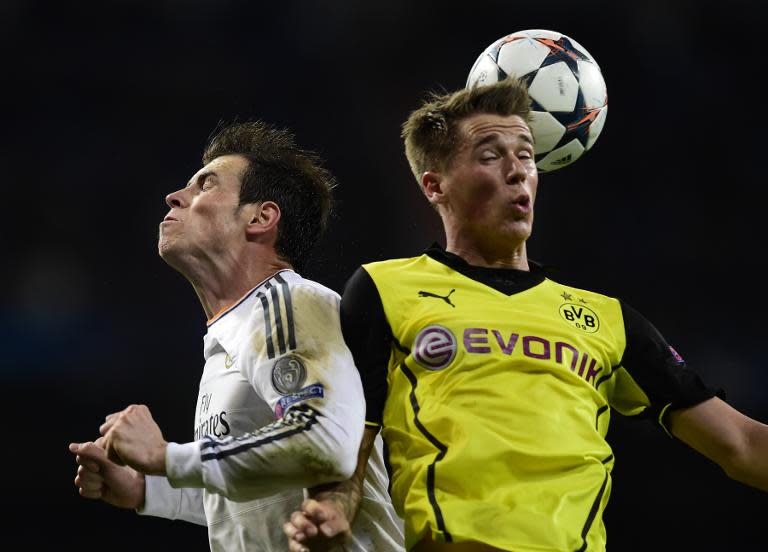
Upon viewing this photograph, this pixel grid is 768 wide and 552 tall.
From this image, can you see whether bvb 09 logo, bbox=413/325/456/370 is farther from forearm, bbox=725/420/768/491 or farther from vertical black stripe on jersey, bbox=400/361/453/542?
forearm, bbox=725/420/768/491

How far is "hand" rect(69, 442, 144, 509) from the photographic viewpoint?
267cm

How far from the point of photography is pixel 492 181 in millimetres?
2742

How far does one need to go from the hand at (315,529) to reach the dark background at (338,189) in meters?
3.44

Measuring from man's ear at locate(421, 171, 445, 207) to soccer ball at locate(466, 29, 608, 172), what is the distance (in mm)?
432

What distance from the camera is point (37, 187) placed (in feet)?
20.6

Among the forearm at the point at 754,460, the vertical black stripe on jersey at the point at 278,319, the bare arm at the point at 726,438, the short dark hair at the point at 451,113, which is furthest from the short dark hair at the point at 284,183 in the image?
the forearm at the point at 754,460

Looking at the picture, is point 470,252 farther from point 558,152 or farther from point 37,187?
point 37,187

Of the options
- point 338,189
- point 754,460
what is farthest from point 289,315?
point 338,189

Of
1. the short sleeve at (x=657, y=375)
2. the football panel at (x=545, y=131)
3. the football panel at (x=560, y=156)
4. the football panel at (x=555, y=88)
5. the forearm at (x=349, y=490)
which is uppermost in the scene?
the football panel at (x=555, y=88)

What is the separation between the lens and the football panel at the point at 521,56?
338 centimetres

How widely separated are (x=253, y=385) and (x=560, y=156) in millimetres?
1297

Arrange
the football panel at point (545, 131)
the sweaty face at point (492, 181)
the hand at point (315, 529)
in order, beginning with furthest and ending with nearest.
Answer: the football panel at point (545, 131) → the sweaty face at point (492, 181) → the hand at point (315, 529)

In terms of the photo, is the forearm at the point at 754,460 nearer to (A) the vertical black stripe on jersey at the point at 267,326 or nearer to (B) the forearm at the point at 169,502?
(A) the vertical black stripe on jersey at the point at 267,326

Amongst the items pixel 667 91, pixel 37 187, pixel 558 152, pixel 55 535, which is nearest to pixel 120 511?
pixel 55 535
